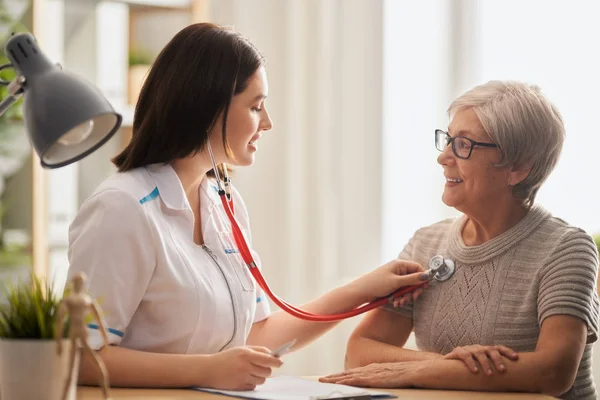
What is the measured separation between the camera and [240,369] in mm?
1643

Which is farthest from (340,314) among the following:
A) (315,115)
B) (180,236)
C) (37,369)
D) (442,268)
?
(315,115)

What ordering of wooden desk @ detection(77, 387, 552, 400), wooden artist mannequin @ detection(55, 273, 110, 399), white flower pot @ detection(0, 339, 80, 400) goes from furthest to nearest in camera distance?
wooden desk @ detection(77, 387, 552, 400)
white flower pot @ detection(0, 339, 80, 400)
wooden artist mannequin @ detection(55, 273, 110, 399)

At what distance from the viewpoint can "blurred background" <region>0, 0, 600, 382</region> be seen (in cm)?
321

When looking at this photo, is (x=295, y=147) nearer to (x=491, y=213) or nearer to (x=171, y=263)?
(x=491, y=213)

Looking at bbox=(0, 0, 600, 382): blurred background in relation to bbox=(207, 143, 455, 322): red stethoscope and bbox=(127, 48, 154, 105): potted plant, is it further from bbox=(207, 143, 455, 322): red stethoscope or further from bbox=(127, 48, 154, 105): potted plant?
bbox=(207, 143, 455, 322): red stethoscope

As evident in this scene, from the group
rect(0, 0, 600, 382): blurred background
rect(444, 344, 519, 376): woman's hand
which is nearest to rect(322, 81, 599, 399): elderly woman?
rect(444, 344, 519, 376): woman's hand

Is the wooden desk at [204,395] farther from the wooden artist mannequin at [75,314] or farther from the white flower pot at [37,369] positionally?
the wooden artist mannequin at [75,314]

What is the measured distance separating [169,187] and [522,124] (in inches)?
33.2

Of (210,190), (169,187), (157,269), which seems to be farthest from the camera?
(210,190)

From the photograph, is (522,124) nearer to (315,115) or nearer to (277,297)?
(277,297)

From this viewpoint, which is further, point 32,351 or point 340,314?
point 340,314

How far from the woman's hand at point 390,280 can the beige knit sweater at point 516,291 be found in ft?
0.17

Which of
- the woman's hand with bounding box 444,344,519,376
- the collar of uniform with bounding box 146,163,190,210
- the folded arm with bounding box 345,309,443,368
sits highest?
the collar of uniform with bounding box 146,163,190,210

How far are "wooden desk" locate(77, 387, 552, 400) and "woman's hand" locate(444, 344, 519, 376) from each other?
0.06 meters
